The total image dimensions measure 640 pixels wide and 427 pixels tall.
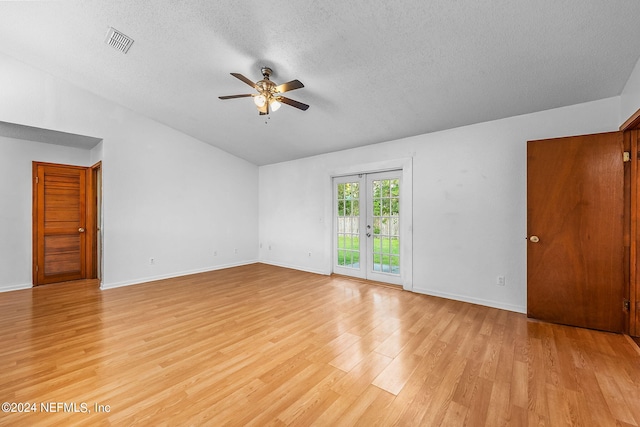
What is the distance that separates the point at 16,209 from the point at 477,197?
7561 mm

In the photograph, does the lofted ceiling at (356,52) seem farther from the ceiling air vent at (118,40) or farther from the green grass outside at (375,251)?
the green grass outside at (375,251)

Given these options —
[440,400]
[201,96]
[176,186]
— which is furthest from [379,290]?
[176,186]

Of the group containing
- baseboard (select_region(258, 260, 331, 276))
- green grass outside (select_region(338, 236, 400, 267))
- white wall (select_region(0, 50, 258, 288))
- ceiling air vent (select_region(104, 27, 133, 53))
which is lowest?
baseboard (select_region(258, 260, 331, 276))

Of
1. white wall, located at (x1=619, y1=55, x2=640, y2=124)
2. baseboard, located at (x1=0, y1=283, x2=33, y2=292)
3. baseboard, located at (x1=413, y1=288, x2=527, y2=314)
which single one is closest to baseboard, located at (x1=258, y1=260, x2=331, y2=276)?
baseboard, located at (x1=413, y1=288, x2=527, y2=314)

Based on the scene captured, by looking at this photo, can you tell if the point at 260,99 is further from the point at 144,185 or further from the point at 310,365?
the point at 144,185

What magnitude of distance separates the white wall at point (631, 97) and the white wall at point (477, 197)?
14 centimetres

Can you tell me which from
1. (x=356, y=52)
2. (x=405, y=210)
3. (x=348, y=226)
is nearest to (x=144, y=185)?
(x=348, y=226)

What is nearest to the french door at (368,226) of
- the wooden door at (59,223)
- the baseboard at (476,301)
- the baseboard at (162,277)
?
the baseboard at (476,301)

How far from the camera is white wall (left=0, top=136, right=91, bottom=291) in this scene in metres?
4.29

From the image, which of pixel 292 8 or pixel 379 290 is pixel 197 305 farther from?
pixel 292 8

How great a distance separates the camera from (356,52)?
2.61m

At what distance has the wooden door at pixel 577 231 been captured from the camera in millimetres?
2713

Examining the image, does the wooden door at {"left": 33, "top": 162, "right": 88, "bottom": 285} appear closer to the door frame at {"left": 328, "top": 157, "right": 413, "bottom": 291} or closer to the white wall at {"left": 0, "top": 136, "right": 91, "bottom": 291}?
the white wall at {"left": 0, "top": 136, "right": 91, "bottom": 291}

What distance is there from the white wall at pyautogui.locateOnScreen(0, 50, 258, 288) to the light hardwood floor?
1468 mm
